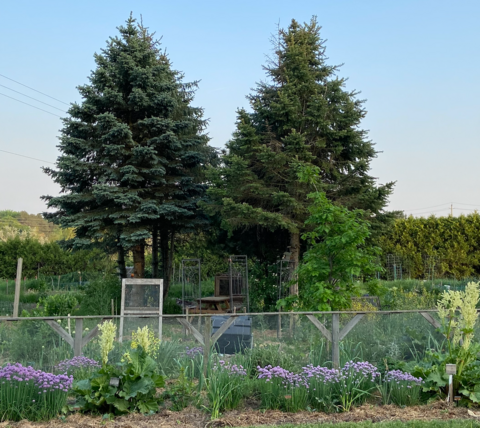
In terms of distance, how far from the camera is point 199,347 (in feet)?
17.0

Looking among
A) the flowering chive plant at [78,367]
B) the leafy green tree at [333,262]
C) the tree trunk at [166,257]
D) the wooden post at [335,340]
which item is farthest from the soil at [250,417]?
the tree trunk at [166,257]

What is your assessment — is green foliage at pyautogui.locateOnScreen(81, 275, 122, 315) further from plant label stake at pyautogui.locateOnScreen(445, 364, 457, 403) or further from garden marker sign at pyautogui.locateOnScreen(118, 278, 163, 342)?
plant label stake at pyautogui.locateOnScreen(445, 364, 457, 403)

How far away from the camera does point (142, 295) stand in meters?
10.0

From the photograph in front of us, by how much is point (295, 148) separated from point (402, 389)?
24.5 ft

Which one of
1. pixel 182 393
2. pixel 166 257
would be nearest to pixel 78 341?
pixel 182 393

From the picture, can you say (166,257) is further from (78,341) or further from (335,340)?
(335,340)

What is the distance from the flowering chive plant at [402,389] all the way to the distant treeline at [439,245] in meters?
14.0

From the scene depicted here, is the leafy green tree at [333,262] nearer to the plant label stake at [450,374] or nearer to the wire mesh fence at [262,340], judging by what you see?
the wire mesh fence at [262,340]

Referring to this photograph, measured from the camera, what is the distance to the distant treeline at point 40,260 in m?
19.4

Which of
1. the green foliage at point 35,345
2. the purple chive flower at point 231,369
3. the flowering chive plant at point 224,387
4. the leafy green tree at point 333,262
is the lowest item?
the flowering chive plant at point 224,387

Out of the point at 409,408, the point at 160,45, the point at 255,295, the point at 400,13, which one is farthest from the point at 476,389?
the point at 160,45

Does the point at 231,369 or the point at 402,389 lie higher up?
the point at 231,369

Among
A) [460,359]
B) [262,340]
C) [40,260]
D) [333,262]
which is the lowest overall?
[460,359]

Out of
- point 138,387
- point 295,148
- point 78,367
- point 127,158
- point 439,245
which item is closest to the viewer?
point 138,387
